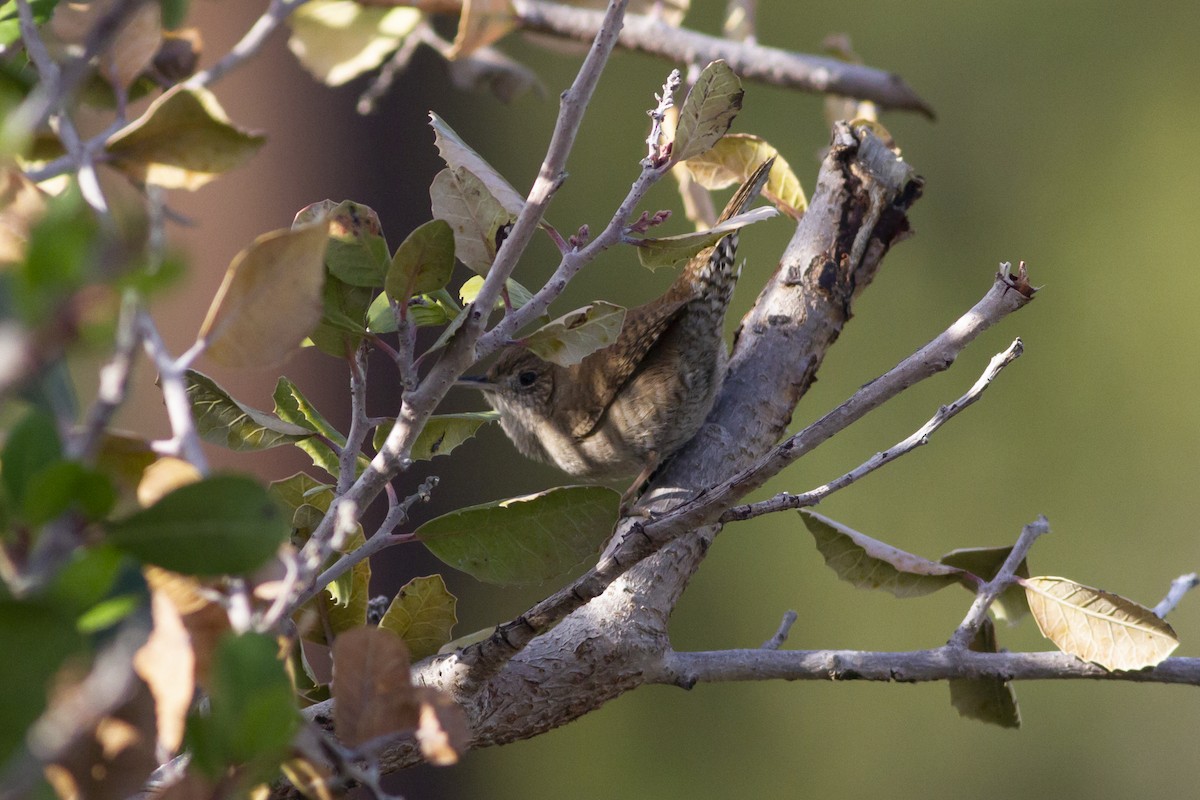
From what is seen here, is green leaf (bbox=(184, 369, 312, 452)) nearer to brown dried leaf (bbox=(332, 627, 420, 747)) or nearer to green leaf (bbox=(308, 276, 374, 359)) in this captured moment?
green leaf (bbox=(308, 276, 374, 359))

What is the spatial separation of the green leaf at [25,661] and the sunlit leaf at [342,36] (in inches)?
56.6

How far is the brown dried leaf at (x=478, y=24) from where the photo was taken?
150 cm

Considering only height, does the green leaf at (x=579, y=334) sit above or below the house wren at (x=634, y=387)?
above

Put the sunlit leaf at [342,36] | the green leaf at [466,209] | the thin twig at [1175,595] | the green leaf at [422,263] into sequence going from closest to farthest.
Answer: the green leaf at [422,263] < the green leaf at [466,209] < the thin twig at [1175,595] < the sunlit leaf at [342,36]

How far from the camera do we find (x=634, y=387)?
81.0 inches

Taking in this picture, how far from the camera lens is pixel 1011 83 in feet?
15.2

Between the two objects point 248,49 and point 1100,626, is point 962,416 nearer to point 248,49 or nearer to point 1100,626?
point 1100,626

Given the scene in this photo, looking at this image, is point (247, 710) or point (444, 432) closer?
point (247, 710)

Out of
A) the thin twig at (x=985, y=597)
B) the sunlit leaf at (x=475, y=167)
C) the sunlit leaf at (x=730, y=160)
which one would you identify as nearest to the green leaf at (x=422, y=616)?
the sunlit leaf at (x=475, y=167)

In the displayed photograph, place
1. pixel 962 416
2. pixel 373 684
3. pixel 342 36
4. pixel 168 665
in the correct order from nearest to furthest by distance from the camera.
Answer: pixel 168 665
pixel 373 684
pixel 342 36
pixel 962 416

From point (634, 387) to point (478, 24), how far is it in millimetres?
801

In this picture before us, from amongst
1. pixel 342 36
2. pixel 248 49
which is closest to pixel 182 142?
pixel 248 49

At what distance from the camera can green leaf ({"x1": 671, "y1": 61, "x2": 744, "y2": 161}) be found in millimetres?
925

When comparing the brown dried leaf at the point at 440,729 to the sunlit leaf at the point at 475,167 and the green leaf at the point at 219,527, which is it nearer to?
the green leaf at the point at 219,527
